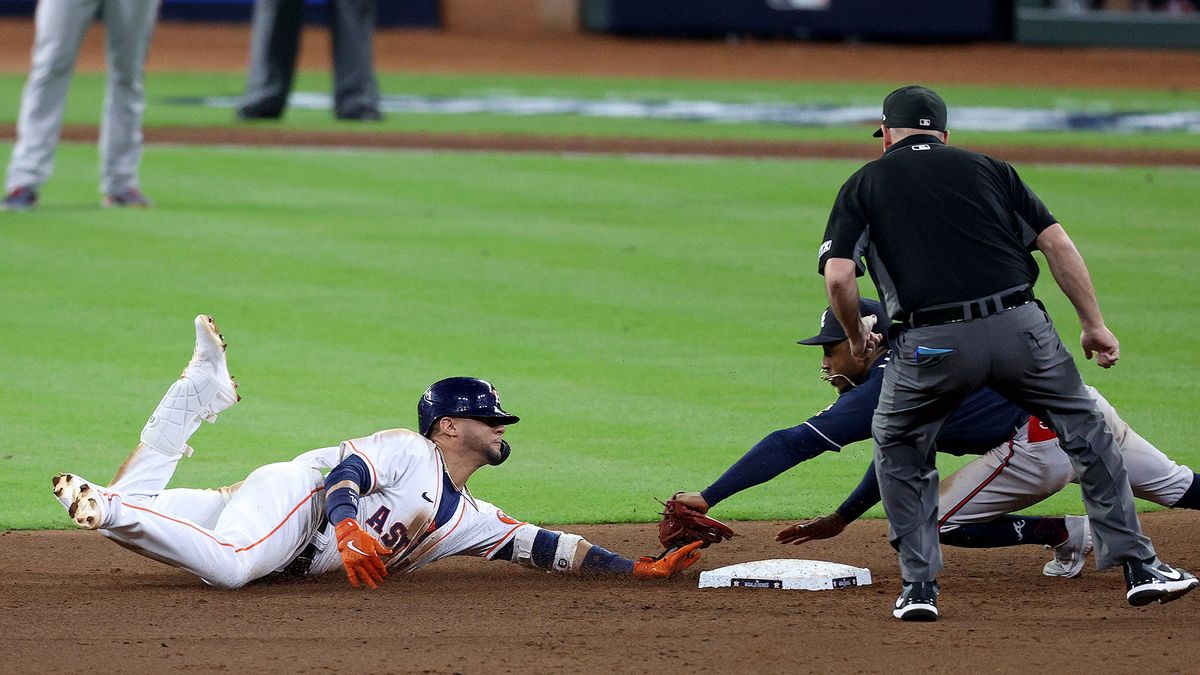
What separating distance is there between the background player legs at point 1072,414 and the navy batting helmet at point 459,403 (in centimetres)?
168

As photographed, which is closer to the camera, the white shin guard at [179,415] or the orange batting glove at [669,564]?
the orange batting glove at [669,564]

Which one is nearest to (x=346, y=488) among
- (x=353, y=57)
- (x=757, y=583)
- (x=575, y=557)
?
(x=575, y=557)

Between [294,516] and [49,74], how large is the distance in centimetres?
829

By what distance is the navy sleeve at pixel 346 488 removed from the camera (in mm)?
5531

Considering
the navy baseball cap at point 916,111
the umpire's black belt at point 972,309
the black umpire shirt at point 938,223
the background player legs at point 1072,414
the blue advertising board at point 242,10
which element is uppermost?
the navy baseball cap at point 916,111

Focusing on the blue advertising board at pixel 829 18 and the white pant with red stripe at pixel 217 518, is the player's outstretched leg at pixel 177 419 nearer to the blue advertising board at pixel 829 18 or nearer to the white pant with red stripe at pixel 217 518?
the white pant with red stripe at pixel 217 518

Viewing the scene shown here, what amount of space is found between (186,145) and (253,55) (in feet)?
6.22

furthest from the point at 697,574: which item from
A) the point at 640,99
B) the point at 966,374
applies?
the point at 640,99

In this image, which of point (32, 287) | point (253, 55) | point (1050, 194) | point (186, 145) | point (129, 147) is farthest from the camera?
point (253, 55)

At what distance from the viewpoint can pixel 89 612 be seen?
214 inches

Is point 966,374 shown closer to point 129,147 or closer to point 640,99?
point 129,147

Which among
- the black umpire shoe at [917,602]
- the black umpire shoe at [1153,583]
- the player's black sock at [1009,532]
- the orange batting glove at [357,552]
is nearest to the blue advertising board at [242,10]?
the player's black sock at [1009,532]

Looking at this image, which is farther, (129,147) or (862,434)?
(129,147)

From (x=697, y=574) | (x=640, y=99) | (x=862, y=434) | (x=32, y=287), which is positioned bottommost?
(x=640, y=99)
